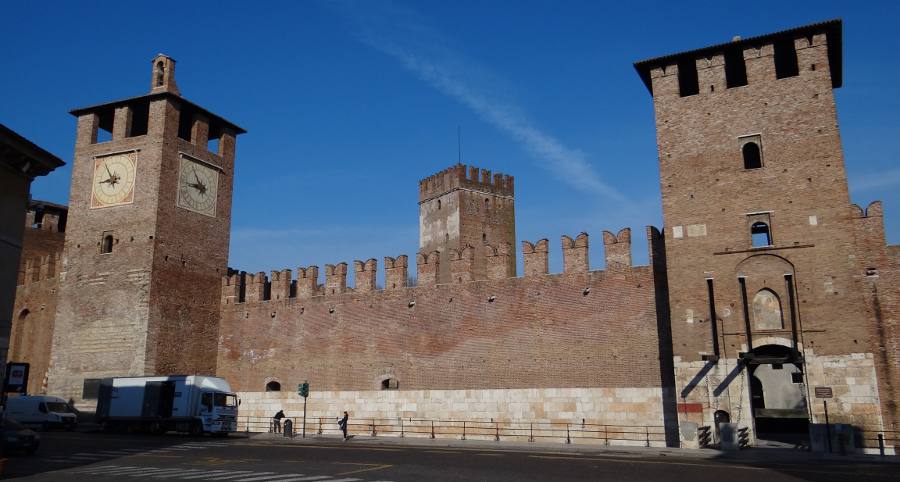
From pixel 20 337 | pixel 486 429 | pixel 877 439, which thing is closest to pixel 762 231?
pixel 877 439

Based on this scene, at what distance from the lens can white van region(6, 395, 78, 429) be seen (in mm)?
23203

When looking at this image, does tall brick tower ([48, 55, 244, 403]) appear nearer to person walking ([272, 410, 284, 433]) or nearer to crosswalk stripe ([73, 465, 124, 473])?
person walking ([272, 410, 284, 433])

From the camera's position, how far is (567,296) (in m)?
21.3

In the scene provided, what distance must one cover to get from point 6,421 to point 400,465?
9013mm

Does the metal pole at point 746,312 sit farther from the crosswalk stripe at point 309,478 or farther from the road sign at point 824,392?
the crosswalk stripe at point 309,478

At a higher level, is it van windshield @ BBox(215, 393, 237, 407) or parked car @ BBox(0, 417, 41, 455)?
van windshield @ BBox(215, 393, 237, 407)

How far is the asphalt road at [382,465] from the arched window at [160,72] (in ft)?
51.0

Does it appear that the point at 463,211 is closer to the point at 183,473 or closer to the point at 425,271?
the point at 425,271

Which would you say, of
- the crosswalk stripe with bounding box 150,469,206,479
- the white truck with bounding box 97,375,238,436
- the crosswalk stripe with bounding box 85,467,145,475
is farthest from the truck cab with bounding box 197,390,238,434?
the crosswalk stripe with bounding box 150,469,206,479

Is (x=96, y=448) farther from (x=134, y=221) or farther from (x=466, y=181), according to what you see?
(x=466, y=181)

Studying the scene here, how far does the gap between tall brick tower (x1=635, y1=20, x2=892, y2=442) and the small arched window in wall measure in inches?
1.0

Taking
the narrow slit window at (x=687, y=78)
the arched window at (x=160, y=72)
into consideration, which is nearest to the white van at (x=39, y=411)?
the arched window at (x=160, y=72)

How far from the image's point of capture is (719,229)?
18984mm

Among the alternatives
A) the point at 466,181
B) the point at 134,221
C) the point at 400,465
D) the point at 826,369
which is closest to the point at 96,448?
the point at 400,465
